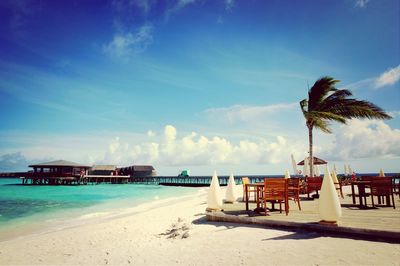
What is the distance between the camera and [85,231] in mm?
7598

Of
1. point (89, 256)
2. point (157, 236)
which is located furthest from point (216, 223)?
point (89, 256)

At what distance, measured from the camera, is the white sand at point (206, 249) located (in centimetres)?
363

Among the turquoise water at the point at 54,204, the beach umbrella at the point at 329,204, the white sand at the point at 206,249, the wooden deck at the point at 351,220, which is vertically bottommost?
the turquoise water at the point at 54,204

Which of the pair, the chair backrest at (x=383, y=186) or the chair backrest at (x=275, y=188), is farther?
the chair backrest at (x=383, y=186)

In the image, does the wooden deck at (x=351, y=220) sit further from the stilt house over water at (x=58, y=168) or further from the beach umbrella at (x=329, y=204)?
the stilt house over water at (x=58, y=168)

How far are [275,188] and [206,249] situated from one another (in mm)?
2612

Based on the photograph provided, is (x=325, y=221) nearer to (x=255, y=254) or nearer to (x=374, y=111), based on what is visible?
(x=255, y=254)

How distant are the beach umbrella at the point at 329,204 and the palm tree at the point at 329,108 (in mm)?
8105

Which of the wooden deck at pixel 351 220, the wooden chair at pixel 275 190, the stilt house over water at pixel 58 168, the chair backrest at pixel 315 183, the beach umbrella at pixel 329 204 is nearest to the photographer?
A: the wooden deck at pixel 351 220

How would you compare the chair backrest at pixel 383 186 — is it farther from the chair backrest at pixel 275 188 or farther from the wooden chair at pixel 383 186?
the chair backrest at pixel 275 188

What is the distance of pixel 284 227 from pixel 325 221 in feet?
2.84

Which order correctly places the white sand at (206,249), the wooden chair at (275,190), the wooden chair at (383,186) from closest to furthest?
1. the white sand at (206,249)
2. the wooden chair at (275,190)
3. the wooden chair at (383,186)

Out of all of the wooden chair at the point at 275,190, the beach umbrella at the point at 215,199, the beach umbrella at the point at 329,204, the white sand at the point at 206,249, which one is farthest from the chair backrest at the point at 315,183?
the white sand at the point at 206,249

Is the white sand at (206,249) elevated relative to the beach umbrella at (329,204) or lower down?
lower down
